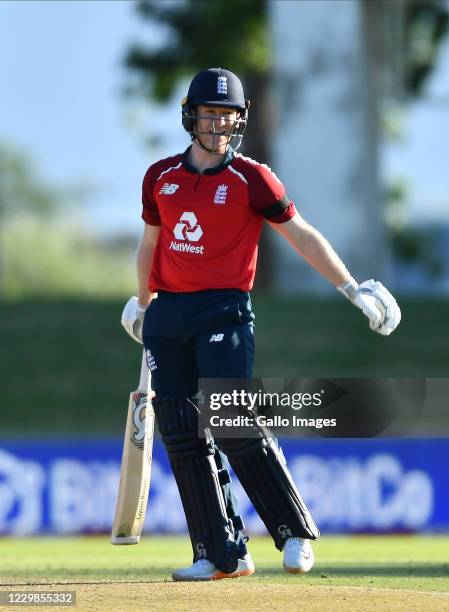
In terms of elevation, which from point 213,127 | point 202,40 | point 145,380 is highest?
point 202,40

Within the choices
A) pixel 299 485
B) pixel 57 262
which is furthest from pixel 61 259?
pixel 299 485

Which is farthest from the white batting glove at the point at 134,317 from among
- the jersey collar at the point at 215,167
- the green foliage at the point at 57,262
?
the green foliage at the point at 57,262

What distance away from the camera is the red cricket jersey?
595 cm

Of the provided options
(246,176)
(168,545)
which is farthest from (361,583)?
(168,545)

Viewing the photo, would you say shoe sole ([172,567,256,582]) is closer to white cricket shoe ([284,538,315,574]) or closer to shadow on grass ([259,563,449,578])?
white cricket shoe ([284,538,315,574])

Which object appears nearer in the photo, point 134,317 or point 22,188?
point 134,317

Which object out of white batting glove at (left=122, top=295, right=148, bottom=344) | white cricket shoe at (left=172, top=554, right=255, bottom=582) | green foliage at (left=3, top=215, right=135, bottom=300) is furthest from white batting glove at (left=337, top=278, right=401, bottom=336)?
green foliage at (left=3, top=215, right=135, bottom=300)

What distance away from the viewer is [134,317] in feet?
21.6

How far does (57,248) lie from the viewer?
59.4m

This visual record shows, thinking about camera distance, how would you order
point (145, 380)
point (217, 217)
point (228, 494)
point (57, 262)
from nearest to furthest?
point (217, 217) < point (228, 494) < point (145, 380) < point (57, 262)

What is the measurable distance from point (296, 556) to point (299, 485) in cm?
707

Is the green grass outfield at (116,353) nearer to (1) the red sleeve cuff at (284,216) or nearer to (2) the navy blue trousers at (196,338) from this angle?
(2) the navy blue trousers at (196,338)

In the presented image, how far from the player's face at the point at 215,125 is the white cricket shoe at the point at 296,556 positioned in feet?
5.57

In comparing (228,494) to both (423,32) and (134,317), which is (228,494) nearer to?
(134,317)
